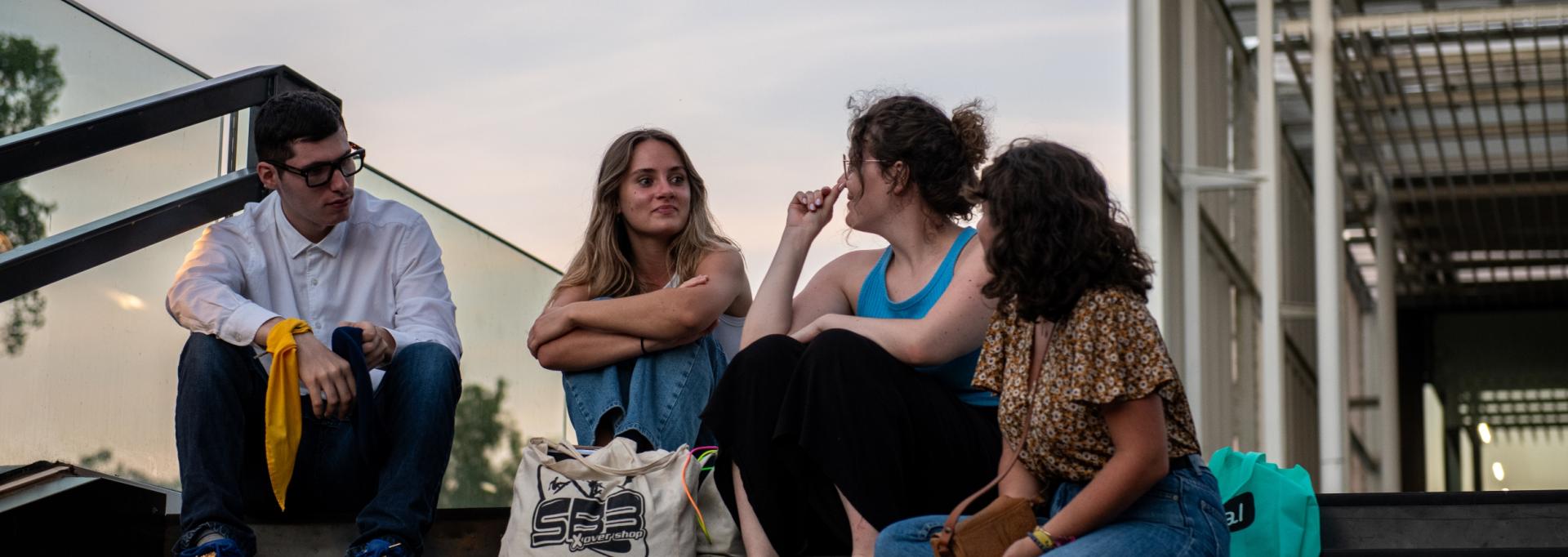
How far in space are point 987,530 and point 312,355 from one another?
141 cm

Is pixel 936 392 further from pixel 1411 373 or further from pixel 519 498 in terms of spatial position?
pixel 1411 373

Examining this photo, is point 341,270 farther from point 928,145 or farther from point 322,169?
point 928,145

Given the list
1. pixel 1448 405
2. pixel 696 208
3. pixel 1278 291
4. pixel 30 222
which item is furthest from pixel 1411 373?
pixel 30 222

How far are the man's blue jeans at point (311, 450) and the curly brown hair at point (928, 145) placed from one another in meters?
0.93

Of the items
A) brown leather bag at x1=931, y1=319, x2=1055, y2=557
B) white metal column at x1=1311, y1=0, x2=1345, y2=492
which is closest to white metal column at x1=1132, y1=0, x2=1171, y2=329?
white metal column at x1=1311, y1=0, x2=1345, y2=492

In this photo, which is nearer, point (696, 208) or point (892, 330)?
point (892, 330)

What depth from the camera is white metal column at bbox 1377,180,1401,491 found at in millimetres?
9231

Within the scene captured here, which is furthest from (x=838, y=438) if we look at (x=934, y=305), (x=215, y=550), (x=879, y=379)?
(x=215, y=550)

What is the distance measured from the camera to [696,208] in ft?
12.3

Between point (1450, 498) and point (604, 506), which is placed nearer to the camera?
point (604, 506)

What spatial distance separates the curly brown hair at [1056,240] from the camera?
2365 mm

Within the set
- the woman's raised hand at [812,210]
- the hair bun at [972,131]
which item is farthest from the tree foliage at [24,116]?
the hair bun at [972,131]

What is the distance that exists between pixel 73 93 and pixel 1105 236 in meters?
2.58

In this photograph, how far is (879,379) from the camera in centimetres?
271
